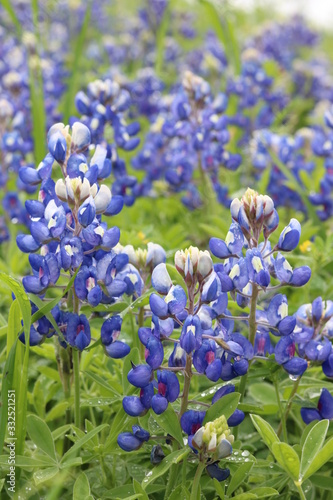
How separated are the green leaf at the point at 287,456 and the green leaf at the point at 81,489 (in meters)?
0.50

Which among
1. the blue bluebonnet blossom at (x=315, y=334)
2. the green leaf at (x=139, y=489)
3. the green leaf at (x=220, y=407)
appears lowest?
the green leaf at (x=139, y=489)

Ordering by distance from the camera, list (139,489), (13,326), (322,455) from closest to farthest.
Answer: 1. (322,455)
2. (139,489)
3. (13,326)

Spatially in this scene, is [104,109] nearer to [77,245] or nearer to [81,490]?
[77,245]

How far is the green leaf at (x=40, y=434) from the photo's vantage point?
1879 millimetres

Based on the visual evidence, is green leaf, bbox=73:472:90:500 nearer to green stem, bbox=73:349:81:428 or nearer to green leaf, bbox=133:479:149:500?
green leaf, bbox=133:479:149:500

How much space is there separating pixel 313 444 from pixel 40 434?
777 mm

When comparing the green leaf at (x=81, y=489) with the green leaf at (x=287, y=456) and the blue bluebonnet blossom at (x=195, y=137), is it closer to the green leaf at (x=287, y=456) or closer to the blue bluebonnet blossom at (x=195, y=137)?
the green leaf at (x=287, y=456)

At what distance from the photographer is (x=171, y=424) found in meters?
1.70

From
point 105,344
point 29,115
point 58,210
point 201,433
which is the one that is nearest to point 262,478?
point 201,433

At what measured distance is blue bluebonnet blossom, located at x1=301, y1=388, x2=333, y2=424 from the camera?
1946mm

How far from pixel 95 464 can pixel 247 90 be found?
3.52m

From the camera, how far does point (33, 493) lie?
1.92 m

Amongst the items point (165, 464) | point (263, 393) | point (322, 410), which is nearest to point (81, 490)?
point (165, 464)

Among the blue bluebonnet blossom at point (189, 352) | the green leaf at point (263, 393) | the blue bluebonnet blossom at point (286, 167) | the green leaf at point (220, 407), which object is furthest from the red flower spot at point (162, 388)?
the blue bluebonnet blossom at point (286, 167)
